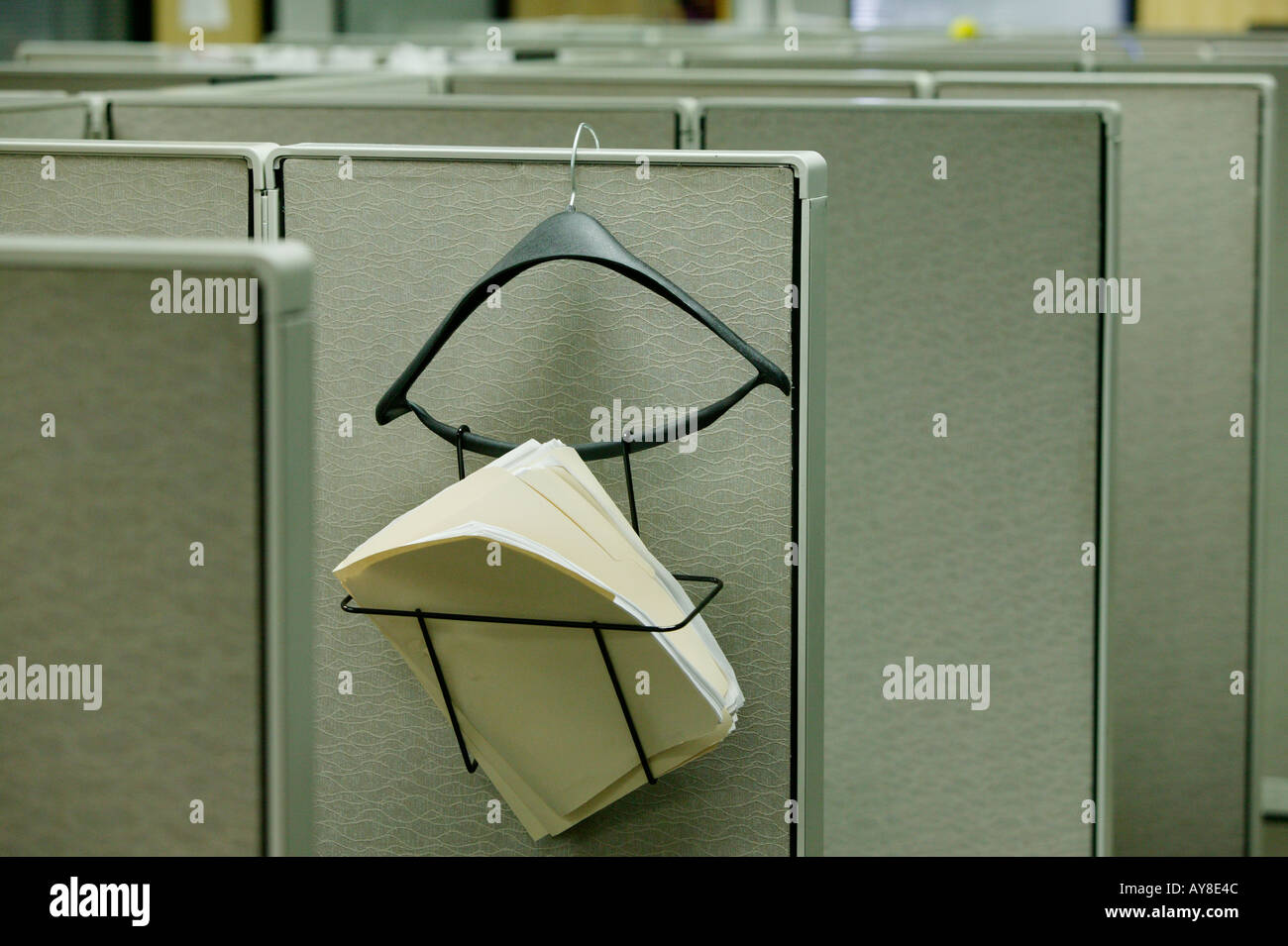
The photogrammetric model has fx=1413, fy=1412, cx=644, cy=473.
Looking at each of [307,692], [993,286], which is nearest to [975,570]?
[993,286]

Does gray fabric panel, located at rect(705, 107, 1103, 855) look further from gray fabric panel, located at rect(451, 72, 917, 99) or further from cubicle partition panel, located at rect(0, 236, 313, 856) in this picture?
cubicle partition panel, located at rect(0, 236, 313, 856)

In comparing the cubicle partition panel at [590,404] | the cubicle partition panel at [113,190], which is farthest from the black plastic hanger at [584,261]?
the cubicle partition panel at [113,190]

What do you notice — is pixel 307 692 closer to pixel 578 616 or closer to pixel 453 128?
pixel 578 616

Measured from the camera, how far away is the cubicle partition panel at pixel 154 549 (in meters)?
0.55

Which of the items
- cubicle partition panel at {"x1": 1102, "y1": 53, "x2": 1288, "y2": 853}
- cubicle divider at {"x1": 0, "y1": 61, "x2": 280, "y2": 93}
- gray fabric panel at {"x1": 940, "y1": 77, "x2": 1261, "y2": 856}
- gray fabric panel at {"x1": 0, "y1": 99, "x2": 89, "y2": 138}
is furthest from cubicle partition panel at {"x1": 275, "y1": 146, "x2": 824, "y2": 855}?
cubicle partition panel at {"x1": 1102, "y1": 53, "x2": 1288, "y2": 853}

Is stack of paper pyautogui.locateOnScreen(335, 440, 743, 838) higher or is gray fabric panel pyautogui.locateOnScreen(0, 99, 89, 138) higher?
gray fabric panel pyautogui.locateOnScreen(0, 99, 89, 138)

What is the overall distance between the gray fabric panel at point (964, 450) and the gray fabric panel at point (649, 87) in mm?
287

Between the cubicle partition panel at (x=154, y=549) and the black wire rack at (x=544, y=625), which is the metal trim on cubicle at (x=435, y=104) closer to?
the black wire rack at (x=544, y=625)

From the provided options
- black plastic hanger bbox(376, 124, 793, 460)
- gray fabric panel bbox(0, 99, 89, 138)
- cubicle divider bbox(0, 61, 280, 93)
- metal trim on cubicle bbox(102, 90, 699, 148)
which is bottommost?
black plastic hanger bbox(376, 124, 793, 460)

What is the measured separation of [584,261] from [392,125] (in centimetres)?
59

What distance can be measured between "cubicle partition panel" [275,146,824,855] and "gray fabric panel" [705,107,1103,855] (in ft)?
1.58

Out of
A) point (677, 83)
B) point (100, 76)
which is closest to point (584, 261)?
point (677, 83)

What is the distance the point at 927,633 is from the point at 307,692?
35.7 inches

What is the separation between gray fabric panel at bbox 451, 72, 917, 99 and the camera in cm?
166
